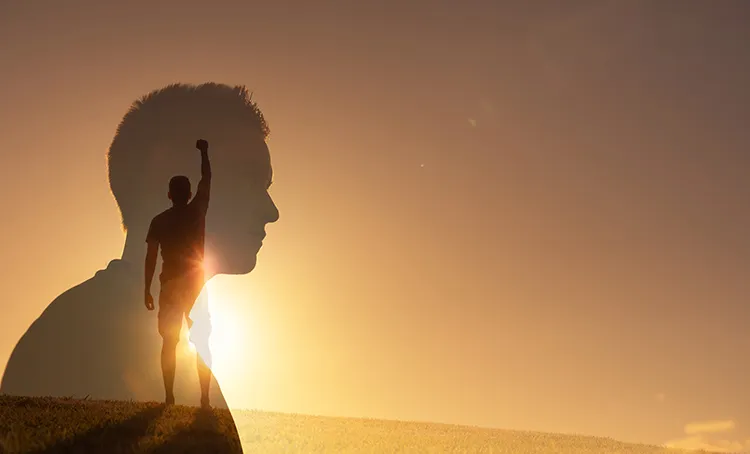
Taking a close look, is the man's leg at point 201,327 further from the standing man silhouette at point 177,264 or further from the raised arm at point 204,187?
the raised arm at point 204,187

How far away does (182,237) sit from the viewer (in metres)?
8.66

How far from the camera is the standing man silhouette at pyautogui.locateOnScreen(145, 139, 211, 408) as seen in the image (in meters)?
8.49

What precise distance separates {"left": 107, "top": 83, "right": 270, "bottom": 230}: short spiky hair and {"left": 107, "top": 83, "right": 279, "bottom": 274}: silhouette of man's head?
2 cm

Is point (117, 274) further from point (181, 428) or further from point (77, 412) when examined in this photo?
point (181, 428)

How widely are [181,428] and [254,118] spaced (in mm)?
7439

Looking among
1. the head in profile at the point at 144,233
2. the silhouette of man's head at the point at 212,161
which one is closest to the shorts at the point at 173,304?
the head in profile at the point at 144,233

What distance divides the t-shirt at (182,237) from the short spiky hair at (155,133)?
3.74 meters

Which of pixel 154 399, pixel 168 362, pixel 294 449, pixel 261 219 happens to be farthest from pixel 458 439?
pixel 168 362

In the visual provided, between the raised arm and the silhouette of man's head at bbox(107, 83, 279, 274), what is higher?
the silhouette of man's head at bbox(107, 83, 279, 274)

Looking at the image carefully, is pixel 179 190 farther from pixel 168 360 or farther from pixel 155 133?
pixel 155 133

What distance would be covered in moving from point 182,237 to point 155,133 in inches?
174

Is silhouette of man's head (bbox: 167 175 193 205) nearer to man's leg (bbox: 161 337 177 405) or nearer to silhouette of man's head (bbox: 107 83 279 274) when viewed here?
A: man's leg (bbox: 161 337 177 405)

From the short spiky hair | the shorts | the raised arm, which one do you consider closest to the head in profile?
the short spiky hair

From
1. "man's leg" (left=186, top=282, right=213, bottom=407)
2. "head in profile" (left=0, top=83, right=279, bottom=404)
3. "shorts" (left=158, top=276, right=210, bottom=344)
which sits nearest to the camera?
"shorts" (left=158, top=276, right=210, bottom=344)
